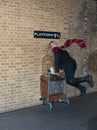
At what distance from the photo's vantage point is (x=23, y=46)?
6496 mm

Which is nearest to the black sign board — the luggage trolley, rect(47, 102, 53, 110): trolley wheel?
the luggage trolley

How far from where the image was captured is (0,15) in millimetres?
5996

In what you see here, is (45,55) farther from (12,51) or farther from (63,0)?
(63,0)

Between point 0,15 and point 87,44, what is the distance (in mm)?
3352

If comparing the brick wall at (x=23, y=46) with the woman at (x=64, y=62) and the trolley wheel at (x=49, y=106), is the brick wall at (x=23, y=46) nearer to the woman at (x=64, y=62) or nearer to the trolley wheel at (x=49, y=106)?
the woman at (x=64, y=62)

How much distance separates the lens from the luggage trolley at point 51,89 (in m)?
6.56

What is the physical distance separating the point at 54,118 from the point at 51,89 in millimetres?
1018

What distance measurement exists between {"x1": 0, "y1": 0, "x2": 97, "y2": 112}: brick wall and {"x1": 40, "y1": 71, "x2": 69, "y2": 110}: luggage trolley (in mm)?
191

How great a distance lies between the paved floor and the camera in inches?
204

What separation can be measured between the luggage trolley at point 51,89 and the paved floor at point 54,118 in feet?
0.53

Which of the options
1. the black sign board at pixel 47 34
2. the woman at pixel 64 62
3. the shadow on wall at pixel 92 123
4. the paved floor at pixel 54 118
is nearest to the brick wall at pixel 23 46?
the black sign board at pixel 47 34

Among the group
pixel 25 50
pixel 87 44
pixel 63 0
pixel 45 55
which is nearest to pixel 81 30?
pixel 87 44

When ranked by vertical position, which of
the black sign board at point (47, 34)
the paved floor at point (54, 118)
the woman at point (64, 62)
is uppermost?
the black sign board at point (47, 34)

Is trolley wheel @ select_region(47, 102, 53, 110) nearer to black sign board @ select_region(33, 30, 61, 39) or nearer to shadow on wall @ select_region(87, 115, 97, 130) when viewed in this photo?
shadow on wall @ select_region(87, 115, 97, 130)
